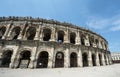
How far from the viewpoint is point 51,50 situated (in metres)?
16.2

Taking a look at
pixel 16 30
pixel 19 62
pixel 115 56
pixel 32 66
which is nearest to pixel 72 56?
pixel 32 66

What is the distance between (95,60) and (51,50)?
9490mm

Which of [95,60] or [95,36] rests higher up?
[95,36]

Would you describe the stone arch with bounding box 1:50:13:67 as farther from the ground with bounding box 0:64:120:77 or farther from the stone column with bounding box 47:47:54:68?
the stone column with bounding box 47:47:54:68

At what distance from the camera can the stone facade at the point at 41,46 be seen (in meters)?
15.7

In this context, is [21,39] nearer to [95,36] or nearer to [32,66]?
[32,66]

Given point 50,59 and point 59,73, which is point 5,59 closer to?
point 50,59

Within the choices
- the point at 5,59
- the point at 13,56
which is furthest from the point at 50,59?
the point at 5,59

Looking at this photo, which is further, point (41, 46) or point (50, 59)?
point (41, 46)

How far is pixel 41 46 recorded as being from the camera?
16.4 metres

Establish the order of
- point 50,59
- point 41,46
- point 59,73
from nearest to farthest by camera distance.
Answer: point 59,73
point 50,59
point 41,46

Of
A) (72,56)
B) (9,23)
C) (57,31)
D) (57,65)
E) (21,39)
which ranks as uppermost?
(9,23)

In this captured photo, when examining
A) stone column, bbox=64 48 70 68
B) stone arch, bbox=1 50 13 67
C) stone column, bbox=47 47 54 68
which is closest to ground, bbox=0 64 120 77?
stone column, bbox=47 47 54 68

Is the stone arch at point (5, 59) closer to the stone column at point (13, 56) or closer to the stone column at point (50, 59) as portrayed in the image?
the stone column at point (13, 56)
